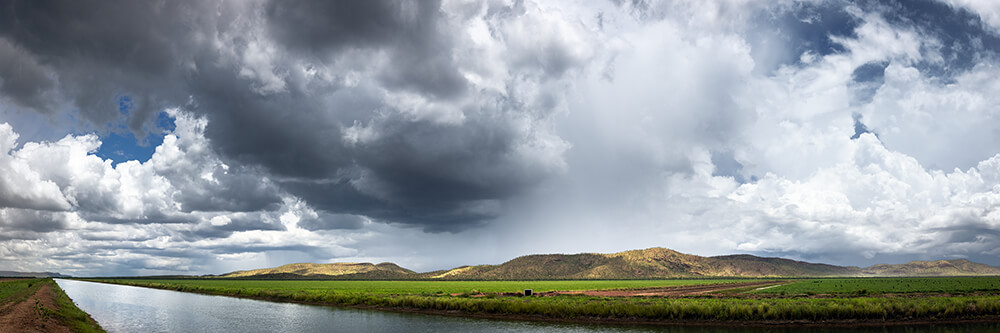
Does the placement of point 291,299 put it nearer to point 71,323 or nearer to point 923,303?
point 71,323

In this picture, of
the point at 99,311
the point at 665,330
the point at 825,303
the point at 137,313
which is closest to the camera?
the point at 665,330

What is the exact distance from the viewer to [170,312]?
56.4 metres

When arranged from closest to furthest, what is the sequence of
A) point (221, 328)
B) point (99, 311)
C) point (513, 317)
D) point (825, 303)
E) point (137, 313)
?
point (221, 328), point (825, 303), point (513, 317), point (137, 313), point (99, 311)

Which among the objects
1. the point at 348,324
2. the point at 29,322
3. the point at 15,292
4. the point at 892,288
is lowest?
the point at 348,324

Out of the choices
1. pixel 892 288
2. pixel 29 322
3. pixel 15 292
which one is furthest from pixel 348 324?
pixel 892 288

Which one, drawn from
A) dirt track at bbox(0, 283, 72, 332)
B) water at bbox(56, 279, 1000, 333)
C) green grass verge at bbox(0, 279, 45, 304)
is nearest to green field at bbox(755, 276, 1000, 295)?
water at bbox(56, 279, 1000, 333)

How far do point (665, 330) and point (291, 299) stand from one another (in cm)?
5831

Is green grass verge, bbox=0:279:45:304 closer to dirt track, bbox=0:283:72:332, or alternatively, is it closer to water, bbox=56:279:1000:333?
water, bbox=56:279:1000:333

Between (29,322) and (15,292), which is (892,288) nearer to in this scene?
(29,322)

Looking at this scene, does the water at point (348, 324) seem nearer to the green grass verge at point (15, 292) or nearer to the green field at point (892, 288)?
the green grass verge at point (15, 292)

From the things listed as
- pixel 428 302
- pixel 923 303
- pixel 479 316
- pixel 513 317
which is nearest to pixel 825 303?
pixel 923 303

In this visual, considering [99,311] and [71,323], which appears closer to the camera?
[71,323]

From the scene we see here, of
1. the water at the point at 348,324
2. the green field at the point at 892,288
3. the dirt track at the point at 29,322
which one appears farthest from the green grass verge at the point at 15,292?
the green field at the point at 892,288

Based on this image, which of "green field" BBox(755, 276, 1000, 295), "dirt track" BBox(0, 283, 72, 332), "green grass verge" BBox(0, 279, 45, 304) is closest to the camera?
"dirt track" BBox(0, 283, 72, 332)
